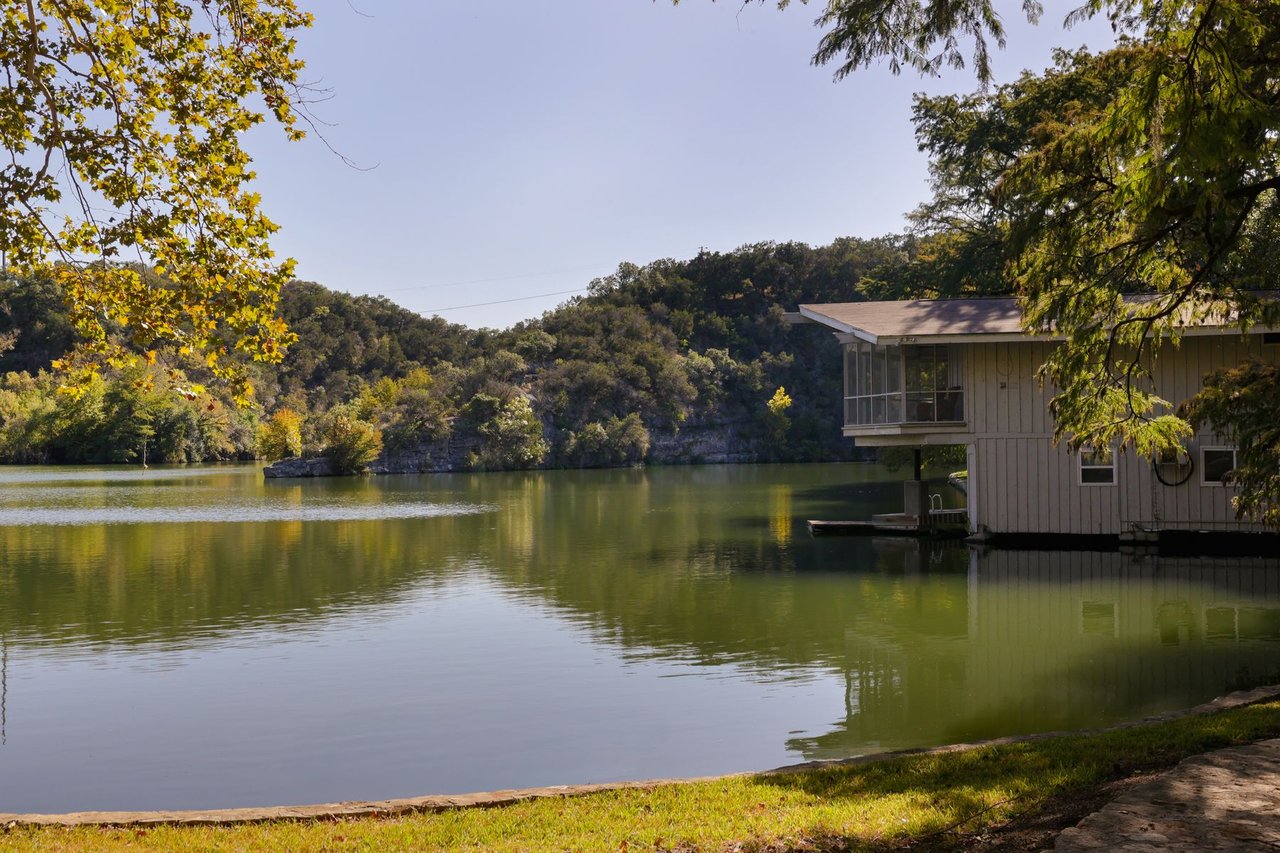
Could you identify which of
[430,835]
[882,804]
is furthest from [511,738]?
[882,804]

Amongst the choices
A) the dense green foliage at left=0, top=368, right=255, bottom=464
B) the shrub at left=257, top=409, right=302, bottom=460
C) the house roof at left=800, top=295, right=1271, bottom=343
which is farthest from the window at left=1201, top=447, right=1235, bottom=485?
the dense green foliage at left=0, top=368, right=255, bottom=464

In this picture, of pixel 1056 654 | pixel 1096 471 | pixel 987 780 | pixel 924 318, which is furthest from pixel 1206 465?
pixel 987 780

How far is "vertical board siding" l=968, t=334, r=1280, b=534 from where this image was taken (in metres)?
23.7

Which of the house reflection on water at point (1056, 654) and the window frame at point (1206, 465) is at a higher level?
the window frame at point (1206, 465)

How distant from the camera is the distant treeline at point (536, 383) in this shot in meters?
75.5

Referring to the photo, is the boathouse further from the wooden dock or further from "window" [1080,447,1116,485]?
the wooden dock

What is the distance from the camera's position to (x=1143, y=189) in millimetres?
9109

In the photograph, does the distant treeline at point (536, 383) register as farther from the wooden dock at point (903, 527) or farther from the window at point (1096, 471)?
the window at point (1096, 471)

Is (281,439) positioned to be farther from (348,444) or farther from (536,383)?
(536,383)

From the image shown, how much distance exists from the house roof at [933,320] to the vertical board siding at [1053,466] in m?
0.68

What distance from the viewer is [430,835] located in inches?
257

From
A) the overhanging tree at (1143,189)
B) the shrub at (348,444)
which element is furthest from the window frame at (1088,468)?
the shrub at (348,444)

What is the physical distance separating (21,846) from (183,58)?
5336 mm

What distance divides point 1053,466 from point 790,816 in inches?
773
